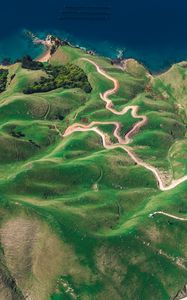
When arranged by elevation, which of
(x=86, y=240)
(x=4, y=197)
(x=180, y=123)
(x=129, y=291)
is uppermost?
(x=180, y=123)

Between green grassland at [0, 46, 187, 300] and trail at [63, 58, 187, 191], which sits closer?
green grassland at [0, 46, 187, 300]

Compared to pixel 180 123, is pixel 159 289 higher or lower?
lower

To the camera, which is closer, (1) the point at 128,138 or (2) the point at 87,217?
(2) the point at 87,217

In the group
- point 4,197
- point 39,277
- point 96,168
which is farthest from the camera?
point 96,168

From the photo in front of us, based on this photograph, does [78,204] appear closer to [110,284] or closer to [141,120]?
[110,284]

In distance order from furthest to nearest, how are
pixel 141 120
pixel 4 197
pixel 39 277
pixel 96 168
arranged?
pixel 141 120 → pixel 96 168 → pixel 4 197 → pixel 39 277

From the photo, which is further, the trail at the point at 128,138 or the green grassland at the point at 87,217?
the trail at the point at 128,138

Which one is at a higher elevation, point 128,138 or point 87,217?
point 128,138

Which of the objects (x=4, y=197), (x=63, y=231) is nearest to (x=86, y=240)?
(x=63, y=231)
